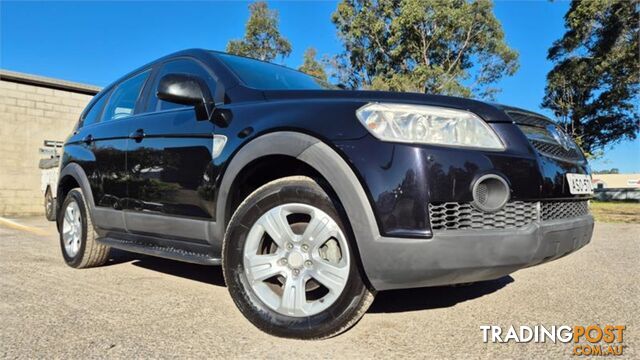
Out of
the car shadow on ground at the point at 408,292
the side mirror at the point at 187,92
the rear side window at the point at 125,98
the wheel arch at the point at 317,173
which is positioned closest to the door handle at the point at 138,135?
the rear side window at the point at 125,98

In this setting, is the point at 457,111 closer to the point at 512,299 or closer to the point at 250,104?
the point at 250,104

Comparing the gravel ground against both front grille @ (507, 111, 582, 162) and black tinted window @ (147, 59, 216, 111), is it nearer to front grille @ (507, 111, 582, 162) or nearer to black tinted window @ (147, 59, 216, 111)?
front grille @ (507, 111, 582, 162)

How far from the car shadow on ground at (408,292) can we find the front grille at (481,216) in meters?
0.92

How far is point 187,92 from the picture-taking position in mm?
2770

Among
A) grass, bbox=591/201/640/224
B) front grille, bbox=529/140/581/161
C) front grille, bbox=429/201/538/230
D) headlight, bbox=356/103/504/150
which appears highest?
headlight, bbox=356/103/504/150

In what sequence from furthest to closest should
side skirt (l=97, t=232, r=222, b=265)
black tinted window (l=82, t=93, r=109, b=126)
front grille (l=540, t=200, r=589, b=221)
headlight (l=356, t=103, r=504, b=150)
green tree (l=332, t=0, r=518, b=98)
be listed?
1. green tree (l=332, t=0, r=518, b=98)
2. black tinted window (l=82, t=93, r=109, b=126)
3. side skirt (l=97, t=232, r=222, b=265)
4. front grille (l=540, t=200, r=589, b=221)
5. headlight (l=356, t=103, r=504, b=150)

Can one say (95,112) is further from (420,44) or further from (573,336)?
(420,44)

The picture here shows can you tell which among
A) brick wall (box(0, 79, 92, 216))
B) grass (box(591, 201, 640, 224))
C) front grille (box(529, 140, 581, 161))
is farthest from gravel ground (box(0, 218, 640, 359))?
brick wall (box(0, 79, 92, 216))

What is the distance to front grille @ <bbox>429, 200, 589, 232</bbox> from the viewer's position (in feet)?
6.52

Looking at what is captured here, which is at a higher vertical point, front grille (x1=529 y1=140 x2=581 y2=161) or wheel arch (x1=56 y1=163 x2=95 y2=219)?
front grille (x1=529 y1=140 x2=581 y2=161)

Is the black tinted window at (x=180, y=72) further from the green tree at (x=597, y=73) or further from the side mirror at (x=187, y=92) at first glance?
the green tree at (x=597, y=73)

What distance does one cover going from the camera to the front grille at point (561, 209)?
87.3 inches

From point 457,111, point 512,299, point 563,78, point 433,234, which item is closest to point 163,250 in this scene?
point 433,234

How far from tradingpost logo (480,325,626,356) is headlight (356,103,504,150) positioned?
3.09 ft
